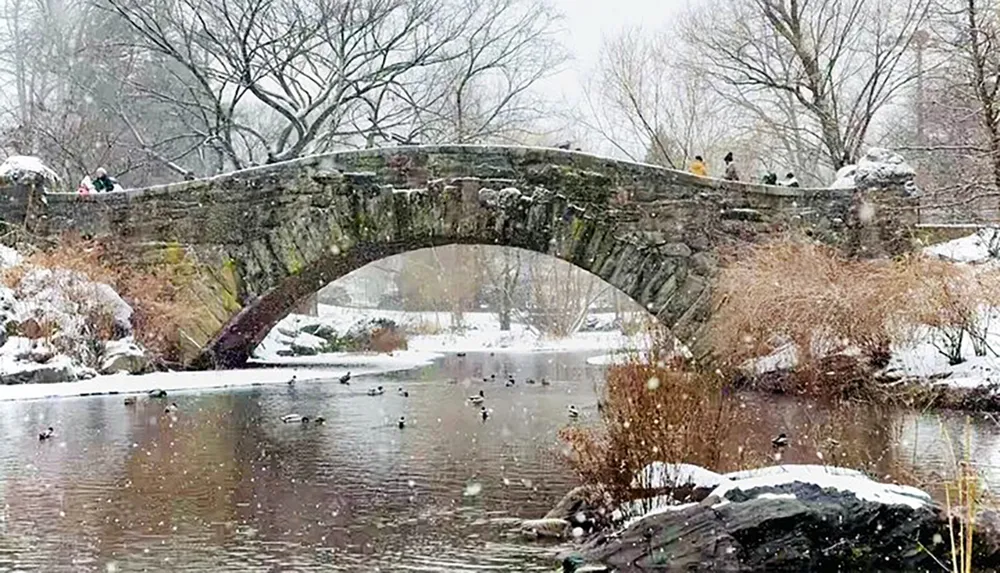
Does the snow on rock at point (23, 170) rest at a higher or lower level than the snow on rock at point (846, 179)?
higher

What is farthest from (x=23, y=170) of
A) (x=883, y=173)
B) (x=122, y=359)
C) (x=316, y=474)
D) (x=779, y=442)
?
(x=779, y=442)

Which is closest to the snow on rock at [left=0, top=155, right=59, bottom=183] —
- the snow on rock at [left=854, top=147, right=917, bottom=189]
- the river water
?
the river water

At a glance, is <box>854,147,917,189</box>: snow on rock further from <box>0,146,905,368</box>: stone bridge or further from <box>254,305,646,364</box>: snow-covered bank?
<box>254,305,646,364</box>: snow-covered bank

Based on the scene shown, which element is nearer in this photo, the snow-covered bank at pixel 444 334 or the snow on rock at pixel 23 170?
the snow on rock at pixel 23 170

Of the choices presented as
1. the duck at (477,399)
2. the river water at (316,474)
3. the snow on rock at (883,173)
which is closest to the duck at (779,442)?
the river water at (316,474)

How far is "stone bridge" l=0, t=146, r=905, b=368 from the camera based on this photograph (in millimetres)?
13562

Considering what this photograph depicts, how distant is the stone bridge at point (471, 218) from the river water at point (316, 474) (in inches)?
92.2

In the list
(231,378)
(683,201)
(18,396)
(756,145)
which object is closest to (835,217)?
(683,201)

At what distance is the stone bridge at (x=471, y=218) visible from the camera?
13.6 m

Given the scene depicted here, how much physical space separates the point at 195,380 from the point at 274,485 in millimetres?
7810

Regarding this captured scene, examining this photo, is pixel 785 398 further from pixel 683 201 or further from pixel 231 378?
pixel 231 378

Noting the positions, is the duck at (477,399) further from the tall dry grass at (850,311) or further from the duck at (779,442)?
the duck at (779,442)

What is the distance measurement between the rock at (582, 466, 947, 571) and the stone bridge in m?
8.56

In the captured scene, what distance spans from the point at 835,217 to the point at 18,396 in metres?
9.52
